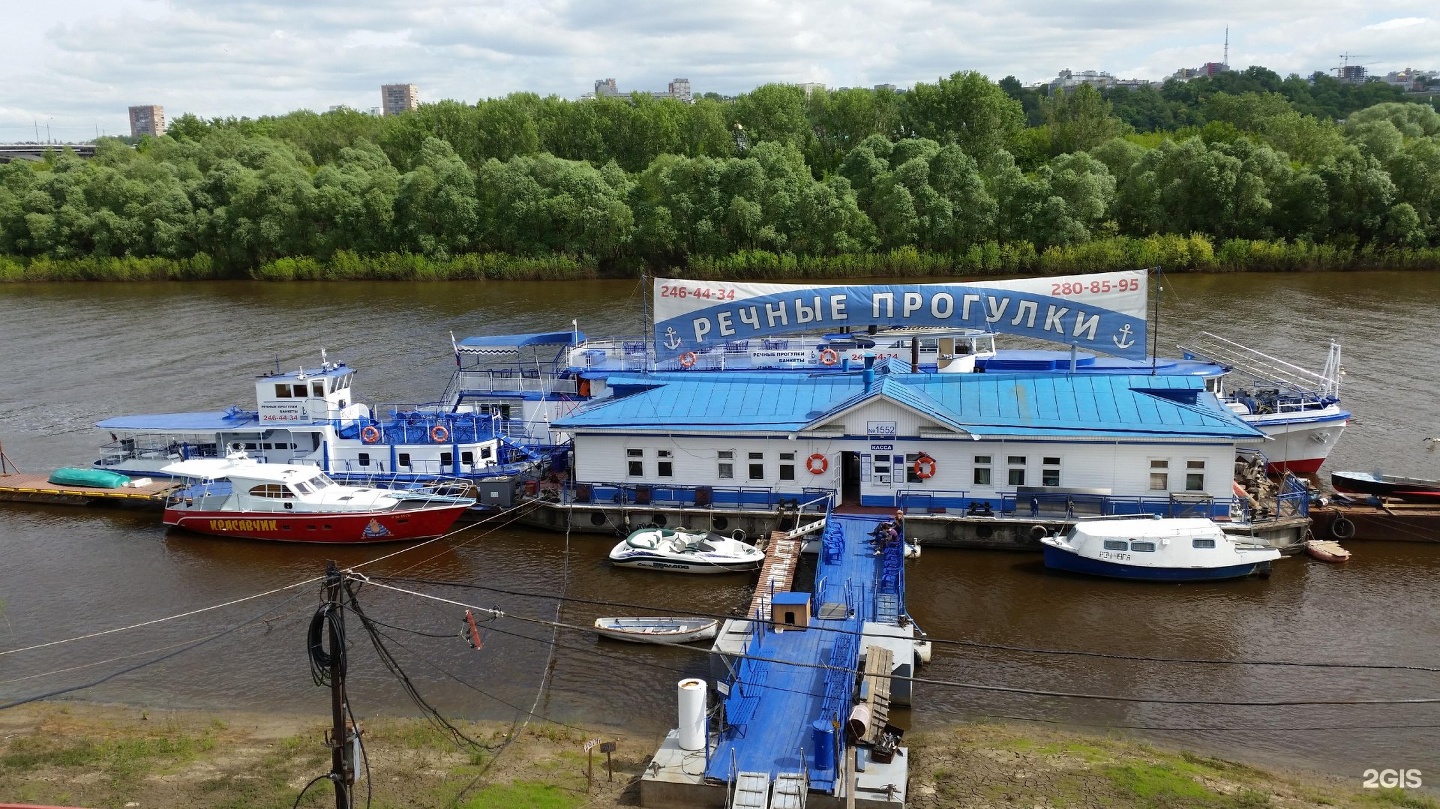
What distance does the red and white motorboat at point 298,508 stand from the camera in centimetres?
3666

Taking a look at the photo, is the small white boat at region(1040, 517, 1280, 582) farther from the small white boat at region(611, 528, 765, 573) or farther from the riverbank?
the small white boat at region(611, 528, 765, 573)

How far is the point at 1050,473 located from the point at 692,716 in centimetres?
Answer: 1750

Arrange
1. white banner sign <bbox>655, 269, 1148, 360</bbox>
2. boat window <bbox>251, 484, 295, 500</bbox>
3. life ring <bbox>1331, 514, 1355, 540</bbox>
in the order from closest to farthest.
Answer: life ring <bbox>1331, 514, 1355, 540</bbox> < boat window <bbox>251, 484, 295, 500</bbox> < white banner sign <bbox>655, 269, 1148, 360</bbox>

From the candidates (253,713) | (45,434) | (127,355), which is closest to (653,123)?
(127,355)

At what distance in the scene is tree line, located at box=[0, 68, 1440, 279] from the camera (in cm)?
8906

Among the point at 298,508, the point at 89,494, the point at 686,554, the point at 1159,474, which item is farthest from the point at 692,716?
the point at 89,494


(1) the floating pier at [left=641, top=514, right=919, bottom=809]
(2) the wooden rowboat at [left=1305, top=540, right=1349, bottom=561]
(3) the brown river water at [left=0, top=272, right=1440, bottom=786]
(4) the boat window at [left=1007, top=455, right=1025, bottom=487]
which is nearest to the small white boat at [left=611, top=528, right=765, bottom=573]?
(3) the brown river water at [left=0, top=272, right=1440, bottom=786]

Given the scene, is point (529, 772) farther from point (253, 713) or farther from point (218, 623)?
point (218, 623)

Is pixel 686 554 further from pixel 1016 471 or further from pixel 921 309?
pixel 921 309

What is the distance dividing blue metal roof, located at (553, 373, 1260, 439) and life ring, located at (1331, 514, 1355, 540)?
4493 mm

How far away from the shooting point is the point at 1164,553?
3114cm

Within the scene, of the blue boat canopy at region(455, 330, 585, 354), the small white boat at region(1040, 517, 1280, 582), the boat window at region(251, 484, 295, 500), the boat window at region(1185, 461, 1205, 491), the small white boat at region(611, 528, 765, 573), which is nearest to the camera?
the small white boat at region(1040, 517, 1280, 582)

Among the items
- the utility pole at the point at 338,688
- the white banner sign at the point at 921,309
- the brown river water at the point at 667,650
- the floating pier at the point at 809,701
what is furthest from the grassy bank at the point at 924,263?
the utility pole at the point at 338,688

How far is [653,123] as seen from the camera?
120m
